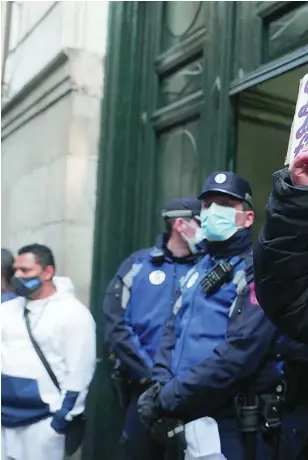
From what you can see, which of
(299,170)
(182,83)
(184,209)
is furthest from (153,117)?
(299,170)

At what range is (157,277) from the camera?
12.0 feet

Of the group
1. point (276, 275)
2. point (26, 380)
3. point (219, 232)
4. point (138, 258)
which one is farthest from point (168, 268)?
point (276, 275)

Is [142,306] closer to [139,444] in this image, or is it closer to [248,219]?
[139,444]

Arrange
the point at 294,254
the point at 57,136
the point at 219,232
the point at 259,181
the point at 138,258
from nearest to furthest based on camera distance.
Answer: the point at 294,254, the point at 219,232, the point at 138,258, the point at 259,181, the point at 57,136

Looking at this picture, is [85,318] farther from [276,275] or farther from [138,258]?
[276,275]

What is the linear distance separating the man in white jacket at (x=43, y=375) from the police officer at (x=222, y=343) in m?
0.70

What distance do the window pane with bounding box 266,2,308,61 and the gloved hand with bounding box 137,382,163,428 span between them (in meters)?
2.07

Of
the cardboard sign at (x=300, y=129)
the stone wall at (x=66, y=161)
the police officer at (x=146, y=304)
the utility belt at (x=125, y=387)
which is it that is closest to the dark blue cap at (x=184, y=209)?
the police officer at (x=146, y=304)

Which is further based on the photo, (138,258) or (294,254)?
(138,258)

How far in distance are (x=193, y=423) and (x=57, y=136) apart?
120 inches

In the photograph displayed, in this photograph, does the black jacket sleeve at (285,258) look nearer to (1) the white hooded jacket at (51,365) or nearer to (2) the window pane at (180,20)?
(1) the white hooded jacket at (51,365)

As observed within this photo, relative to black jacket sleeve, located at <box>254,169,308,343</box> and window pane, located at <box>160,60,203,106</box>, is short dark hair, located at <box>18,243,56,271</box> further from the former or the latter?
black jacket sleeve, located at <box>254,169,308,343</box>

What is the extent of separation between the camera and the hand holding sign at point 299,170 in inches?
67.6

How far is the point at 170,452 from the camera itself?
3270 mm
